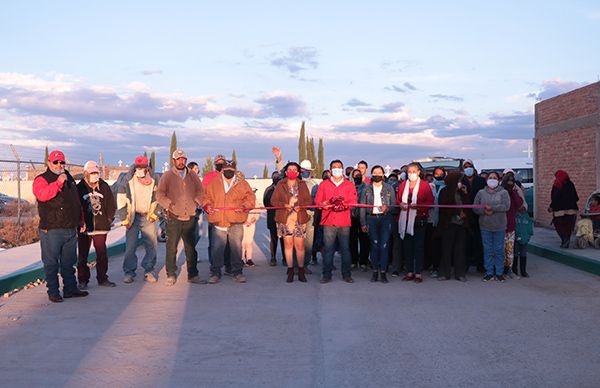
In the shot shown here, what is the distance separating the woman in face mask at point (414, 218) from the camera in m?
11.2

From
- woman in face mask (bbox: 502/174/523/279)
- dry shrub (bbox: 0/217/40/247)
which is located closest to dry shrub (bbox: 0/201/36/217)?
dry shrub (bbox: 0/217/40/247)

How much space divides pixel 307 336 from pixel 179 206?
14.8 feet

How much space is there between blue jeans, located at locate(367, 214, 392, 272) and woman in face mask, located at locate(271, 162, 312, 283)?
3.78ft

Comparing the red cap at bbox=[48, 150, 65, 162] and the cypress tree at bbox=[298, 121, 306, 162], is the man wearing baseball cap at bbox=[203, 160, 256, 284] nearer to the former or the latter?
the red cap at bbox=[48, 150, 65, 162]

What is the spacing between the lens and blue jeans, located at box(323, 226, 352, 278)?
36.2ft

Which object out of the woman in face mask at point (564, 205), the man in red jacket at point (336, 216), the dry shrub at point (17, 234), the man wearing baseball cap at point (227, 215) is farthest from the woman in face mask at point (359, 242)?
the dry shrub at point (17, 234)

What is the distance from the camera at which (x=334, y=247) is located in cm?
1123

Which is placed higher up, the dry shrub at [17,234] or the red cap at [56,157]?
the red cap at [56,157]

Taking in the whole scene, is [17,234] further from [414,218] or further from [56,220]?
[414,218]

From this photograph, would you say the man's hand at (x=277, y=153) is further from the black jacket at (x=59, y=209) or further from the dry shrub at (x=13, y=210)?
the dry shrub at (x=13, y=210)

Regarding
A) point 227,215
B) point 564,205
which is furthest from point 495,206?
point 227,215

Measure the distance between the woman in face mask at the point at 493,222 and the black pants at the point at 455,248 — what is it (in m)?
0.38

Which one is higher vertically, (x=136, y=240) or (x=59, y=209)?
(x=59, y=209)

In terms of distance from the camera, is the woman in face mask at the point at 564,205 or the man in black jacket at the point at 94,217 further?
the woman in face mask at the point at 564,205
